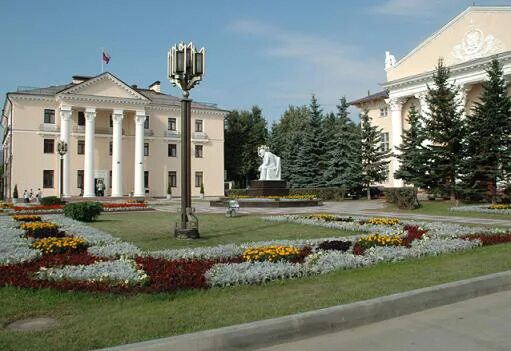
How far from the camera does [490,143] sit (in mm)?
25578

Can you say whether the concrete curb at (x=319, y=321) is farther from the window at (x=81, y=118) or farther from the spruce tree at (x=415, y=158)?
the window at (x=81, y=118)

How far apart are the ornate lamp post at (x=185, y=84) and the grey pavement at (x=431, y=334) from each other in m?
7.22

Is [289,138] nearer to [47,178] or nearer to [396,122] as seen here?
[396,122]

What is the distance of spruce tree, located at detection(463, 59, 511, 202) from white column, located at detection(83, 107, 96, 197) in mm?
36128

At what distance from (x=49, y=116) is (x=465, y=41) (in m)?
41.1

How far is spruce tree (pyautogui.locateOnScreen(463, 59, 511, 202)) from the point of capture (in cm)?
2541

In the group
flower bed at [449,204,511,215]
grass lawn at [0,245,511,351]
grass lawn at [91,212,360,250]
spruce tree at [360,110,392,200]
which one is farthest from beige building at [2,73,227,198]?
grass lawn at [0,245,511,351]

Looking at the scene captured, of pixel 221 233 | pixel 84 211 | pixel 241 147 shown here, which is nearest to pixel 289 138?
pixel 241 147

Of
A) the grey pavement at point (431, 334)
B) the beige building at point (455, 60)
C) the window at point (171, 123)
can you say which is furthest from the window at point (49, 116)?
the grey pavement at point (431, 334)

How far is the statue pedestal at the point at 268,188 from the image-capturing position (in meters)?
30.9

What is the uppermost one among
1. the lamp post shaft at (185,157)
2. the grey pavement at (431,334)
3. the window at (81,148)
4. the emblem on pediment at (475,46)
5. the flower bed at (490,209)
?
the emblem on pediment at (475,46)

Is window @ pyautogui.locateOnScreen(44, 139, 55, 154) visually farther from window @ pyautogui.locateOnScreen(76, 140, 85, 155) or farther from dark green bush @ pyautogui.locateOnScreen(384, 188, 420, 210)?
dark green bush @ pyautogui.locateOnScreen(384, 188, 420, 210)

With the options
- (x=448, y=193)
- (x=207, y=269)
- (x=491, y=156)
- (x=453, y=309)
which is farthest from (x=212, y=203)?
(x=453, y=309)

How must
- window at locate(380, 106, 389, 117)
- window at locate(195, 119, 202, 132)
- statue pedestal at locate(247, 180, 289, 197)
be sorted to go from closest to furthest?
statue pedestal at locate(247, 180, 289, 197), window at locate(380, 106, 389, 117), window at locate(195, 119, 202, 132)
